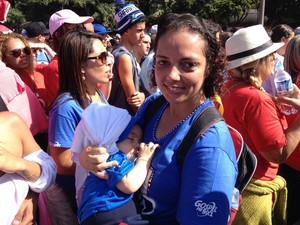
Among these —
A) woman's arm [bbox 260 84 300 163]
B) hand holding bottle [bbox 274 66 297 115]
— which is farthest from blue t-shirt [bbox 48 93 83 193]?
hand holding bottle [bbox 274 66 297 115]

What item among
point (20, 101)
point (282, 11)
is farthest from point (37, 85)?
point (282, 11)

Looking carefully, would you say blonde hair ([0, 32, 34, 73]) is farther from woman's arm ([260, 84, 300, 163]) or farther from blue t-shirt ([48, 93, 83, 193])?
woman's arm ([260, 84, 300, 163])

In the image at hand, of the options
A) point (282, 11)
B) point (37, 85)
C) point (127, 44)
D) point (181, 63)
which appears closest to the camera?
point (181, 63)

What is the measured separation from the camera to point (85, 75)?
2764 millimetres

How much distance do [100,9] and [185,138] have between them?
31.8 m

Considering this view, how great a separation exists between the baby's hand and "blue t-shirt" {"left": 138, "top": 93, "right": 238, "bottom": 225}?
32 millimetres

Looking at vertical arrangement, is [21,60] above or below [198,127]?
below

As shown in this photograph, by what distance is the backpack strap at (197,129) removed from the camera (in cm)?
154

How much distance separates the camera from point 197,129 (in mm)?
1554


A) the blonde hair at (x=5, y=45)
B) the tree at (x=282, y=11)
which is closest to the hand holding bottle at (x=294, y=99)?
the blonde hair at (x=5, y=45)

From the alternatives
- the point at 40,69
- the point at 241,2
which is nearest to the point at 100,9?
the point at 241,2

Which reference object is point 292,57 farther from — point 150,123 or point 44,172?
point 44,172

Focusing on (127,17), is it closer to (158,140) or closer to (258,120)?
(258,120)

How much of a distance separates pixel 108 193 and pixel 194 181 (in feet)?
1.33
